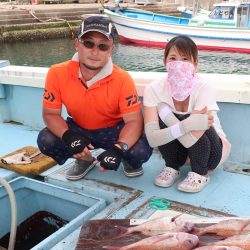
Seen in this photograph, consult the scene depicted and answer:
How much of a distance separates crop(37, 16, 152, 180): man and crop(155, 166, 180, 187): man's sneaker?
170 mm

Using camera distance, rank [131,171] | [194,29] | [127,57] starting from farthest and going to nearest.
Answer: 1. [194,29]
2. [127,57]
3. [131,171]

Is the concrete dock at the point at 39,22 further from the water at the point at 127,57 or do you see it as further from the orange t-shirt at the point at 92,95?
the orange t-shirt at the point at 92,95

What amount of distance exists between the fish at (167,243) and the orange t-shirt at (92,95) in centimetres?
95

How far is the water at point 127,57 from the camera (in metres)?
14.2

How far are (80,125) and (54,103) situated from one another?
10.4 inches

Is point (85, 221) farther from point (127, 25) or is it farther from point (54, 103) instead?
point (127, 25)

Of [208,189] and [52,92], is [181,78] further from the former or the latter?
[52,92]

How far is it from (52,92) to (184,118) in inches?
36.1

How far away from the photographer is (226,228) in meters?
1.78

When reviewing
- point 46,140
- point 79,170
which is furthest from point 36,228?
point 46,140

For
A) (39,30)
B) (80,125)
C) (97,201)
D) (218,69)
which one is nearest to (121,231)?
(97,201)

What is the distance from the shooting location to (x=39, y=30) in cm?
2056

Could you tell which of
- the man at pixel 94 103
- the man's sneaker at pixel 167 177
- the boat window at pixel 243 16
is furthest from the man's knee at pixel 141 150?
the boat window at pixel 243 16

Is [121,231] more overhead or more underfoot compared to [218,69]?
more overhead
